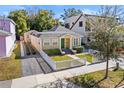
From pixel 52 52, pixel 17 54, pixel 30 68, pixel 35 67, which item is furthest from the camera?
pixel 52 52

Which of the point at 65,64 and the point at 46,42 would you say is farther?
the point at 46,42

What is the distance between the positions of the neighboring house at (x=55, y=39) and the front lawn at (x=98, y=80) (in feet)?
24.1

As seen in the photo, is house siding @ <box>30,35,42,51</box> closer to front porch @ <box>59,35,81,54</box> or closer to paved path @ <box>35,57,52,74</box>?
front porch @ <box>59,35,81,54</box>

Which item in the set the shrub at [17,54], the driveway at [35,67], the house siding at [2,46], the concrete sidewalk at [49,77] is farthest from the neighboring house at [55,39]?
the concrete sidewalk at [49,77]

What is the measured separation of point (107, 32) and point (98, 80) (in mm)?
2784

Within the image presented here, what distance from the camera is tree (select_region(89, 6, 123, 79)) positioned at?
918cm

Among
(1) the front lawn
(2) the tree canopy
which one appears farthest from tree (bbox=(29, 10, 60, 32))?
(1) the front lawn

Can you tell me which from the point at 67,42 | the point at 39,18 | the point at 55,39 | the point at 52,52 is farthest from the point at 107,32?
the point at 67,42

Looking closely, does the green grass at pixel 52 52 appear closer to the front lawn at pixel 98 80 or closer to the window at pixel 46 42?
the window at pixel 46 42

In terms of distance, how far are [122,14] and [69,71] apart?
4.84m

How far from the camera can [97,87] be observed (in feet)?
28.1

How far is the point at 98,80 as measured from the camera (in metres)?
9.43

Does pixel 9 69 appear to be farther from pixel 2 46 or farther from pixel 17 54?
pixel 17 54
